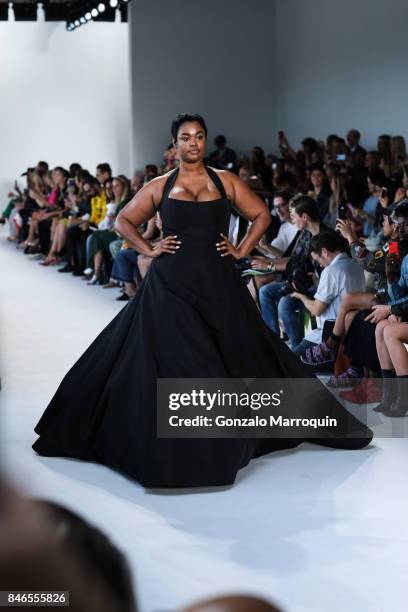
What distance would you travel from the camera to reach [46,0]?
15.0 metres

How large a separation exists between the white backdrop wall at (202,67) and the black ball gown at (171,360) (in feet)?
32.8

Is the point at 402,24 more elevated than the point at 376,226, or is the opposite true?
the point at 402,24

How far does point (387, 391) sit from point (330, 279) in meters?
0.80

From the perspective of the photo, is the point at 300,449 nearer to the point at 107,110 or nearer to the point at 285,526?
the point at 285,526

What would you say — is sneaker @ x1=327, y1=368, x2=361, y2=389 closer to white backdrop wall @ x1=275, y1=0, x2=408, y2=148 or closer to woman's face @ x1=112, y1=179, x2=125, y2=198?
woman's face @ x1=112, y1=179, x2=125, y2=198

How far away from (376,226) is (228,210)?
373 centimetres

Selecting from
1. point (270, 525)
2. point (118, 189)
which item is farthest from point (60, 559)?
point (118, 189)

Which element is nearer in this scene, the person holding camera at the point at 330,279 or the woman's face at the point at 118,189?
the person holding camera at the point at 330,279

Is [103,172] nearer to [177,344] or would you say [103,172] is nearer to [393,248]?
[393,248]

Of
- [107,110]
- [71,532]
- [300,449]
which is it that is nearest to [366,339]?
[300,449]

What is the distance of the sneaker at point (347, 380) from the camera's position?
16.1 feet

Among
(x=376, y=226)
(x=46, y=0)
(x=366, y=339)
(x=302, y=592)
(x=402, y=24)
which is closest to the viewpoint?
(x=302, y=592)

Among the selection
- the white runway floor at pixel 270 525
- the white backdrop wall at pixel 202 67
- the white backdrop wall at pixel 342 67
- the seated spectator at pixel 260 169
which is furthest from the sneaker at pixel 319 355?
the white backdrop wall at pixel 202 67

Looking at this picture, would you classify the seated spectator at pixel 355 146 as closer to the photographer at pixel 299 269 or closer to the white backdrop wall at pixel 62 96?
the photographer at pixel 299 269
